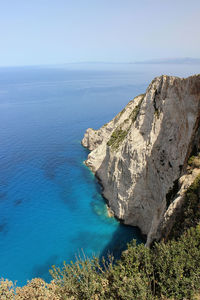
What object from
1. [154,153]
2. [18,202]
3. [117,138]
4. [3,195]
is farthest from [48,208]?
[154,153]

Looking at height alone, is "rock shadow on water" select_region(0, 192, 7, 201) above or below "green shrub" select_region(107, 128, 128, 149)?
below

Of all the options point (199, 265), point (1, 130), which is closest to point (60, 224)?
point (199, 265)

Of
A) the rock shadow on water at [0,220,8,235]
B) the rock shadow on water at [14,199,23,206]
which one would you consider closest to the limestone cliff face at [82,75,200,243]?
the rock shadow on water at [14,199,23,206]

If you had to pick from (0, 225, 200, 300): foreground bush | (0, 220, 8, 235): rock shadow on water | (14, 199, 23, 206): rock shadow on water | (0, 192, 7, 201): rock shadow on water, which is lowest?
(0, 220, 8, 235): rock shadow on water

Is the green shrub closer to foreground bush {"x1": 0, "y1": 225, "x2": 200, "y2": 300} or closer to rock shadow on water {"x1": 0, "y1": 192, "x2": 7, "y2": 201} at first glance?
rock shadow on water {"x1": 0, "y1": 192, "x2": 7, "y2": 201}

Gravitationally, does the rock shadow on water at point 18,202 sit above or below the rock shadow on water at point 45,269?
above

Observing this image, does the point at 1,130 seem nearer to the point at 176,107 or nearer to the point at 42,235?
the point at 42,235

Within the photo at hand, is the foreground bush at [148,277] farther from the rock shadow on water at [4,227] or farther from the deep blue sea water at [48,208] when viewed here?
the rock shadow on water at [4,227]

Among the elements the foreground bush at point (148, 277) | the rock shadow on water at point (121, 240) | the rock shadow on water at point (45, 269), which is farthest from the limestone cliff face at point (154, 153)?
the rock shadow on water at point (45, 269)
